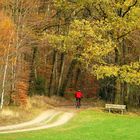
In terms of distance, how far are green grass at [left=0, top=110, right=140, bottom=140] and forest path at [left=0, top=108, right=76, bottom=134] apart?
2.77 ft

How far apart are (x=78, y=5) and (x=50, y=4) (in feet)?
32.4

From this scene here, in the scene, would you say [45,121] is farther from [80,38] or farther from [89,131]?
[80,38]

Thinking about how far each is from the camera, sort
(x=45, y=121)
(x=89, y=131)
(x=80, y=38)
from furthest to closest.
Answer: (x=80, y=38) < (x=45, y=121) < (x=89, y=131)

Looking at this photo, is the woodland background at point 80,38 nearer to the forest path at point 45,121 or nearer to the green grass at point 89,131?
the forest path at point 45,121

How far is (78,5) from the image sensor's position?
4412 cm

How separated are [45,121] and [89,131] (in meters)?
6.03

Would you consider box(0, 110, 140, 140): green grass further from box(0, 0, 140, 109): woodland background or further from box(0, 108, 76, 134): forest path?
box(0, 0, 140, 109): woodland background

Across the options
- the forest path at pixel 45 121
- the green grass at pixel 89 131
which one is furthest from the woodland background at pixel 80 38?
the green grass at pixel 89 131

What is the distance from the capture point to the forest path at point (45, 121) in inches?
1114

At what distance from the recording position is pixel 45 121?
33531 mm

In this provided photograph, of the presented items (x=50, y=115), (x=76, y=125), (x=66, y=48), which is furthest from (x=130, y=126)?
(x=66, y=48)

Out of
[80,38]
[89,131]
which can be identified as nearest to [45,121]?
[89,131]

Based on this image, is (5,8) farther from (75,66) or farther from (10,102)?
(75,66)

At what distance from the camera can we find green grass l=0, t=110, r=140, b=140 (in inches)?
A: 987
